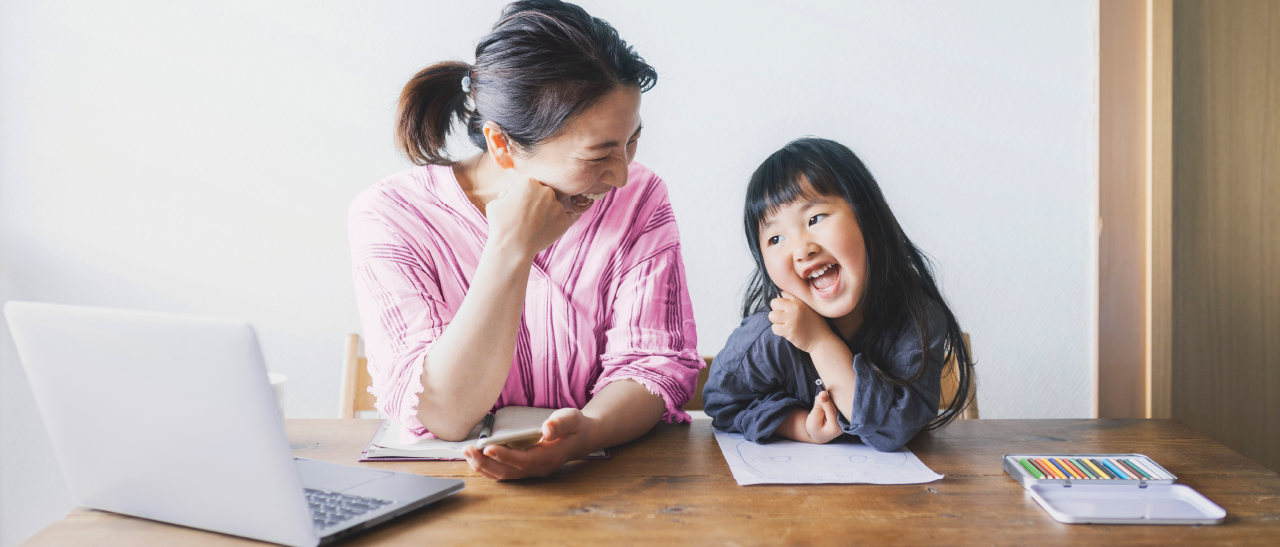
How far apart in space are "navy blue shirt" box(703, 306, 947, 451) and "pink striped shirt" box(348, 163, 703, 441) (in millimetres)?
83

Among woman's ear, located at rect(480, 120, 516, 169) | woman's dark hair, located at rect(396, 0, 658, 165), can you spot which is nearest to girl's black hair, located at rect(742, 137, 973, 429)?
woman's dark hair, located at rect(396, 0, 658, 165)

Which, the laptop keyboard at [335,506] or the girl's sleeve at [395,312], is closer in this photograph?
the laptop keyboard at [335,506]

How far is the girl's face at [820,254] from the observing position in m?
0.88

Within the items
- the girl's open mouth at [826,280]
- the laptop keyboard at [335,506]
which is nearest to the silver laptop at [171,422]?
the laptop keyboard at [335,506]

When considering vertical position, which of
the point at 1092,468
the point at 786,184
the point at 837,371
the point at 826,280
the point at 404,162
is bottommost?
the point at 1092,468

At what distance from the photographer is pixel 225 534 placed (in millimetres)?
614

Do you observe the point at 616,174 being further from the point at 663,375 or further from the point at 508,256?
the point at 663,375

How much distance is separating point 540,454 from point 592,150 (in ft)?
1.26

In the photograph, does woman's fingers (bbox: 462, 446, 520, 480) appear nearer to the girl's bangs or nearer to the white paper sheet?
the white paper sheet

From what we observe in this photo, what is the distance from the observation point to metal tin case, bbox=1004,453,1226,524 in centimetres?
65

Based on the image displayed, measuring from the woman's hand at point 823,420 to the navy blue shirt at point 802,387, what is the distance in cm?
2

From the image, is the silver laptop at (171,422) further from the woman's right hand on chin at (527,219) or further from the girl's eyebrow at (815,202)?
the girl's eyebrow at (815,202)

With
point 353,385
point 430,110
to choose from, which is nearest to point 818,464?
point 430,110

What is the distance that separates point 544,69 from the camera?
889mm
